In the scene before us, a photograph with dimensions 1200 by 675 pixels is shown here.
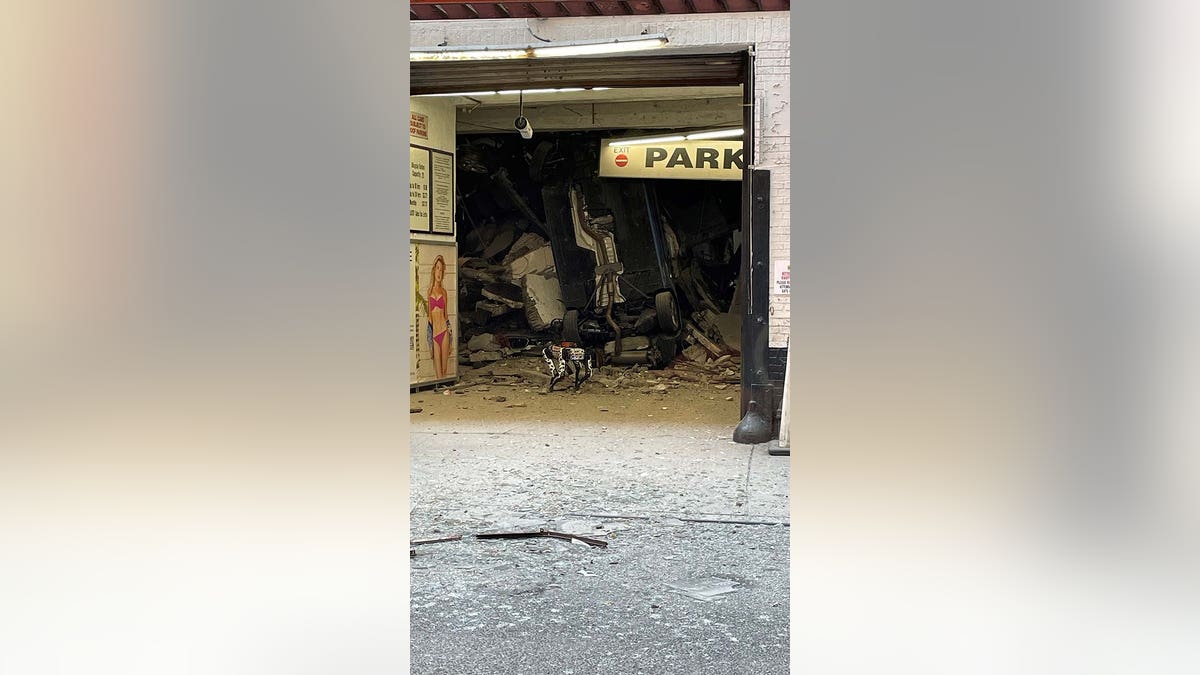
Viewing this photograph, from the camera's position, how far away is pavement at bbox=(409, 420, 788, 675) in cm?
342

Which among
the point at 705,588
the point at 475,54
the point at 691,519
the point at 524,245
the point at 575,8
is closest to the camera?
the point at 705,588

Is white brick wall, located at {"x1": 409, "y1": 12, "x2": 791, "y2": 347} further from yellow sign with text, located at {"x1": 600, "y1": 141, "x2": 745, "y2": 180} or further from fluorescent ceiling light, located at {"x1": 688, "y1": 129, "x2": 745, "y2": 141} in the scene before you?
yellow sign with text, located at {"x1": 600, "y1": 141, "x2": 745, "y2": 180}

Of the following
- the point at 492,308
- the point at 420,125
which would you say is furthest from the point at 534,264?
the point at 420,125

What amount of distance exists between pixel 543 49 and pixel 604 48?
51cm

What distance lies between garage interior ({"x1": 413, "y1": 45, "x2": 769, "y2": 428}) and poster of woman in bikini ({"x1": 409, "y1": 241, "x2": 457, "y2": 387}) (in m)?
0.29

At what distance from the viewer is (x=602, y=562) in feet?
14.7

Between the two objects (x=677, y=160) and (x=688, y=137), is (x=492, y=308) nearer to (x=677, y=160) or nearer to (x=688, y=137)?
(x=677, y=160)

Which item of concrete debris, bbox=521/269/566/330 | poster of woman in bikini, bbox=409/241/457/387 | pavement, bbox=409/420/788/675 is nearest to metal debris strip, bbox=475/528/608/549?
pavement, bbox=409/420/788/675

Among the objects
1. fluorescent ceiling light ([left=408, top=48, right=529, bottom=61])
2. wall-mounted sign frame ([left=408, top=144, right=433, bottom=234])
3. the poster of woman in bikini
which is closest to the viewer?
fluorescent ceiling light ([left=408, top=48, right=529, bottom=61])

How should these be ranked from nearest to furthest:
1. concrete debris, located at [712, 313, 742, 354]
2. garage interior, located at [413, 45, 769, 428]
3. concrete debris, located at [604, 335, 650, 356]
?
garage interior, located at [413, 45, 769, 428] < concrete debris, located at [604, 335, 650, 356] < concrete debris, located at [712, 313, 742, 354]

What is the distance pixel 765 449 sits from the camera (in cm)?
761

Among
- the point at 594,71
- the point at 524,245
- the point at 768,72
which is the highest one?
the point at 594,71
